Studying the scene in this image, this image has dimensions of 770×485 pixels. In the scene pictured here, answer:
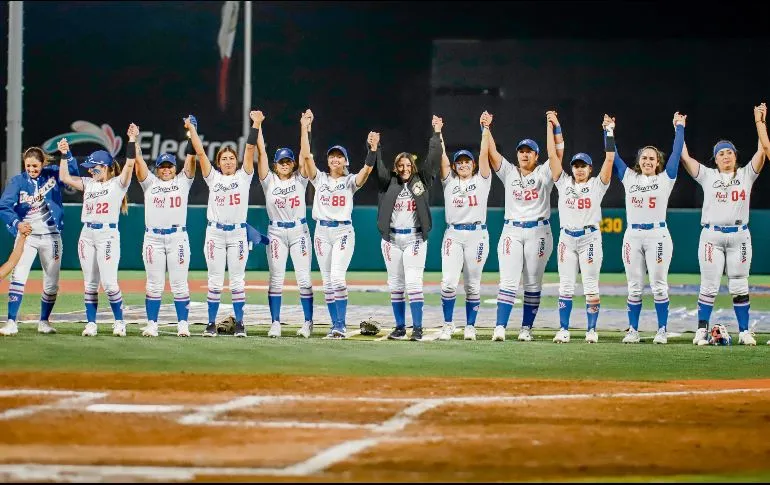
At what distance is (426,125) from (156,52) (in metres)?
6.47

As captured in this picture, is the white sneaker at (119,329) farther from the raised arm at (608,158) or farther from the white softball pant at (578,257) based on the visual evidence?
the raised arm at (608,158)

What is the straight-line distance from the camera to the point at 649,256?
1186cm

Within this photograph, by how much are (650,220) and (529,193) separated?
3.75 ft

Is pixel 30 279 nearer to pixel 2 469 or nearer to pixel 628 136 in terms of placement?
pixel 628 136

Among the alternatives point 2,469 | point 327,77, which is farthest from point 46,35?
point 2,469

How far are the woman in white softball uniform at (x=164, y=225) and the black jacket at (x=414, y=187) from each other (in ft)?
5.92

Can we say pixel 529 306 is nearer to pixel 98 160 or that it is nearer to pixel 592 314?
pixel 592 314

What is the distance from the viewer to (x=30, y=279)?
21.5m

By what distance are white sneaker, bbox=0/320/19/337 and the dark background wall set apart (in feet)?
49.3

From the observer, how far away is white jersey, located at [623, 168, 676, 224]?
38.7 ft

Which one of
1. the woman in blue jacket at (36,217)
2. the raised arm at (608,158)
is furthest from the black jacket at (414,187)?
the woman in blue jacket at (36,217)

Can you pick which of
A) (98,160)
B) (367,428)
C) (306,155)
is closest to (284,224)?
(306,155)

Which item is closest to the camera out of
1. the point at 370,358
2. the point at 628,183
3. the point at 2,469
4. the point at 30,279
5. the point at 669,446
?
the point at 2,469

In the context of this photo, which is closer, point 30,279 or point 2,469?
point 2,469
